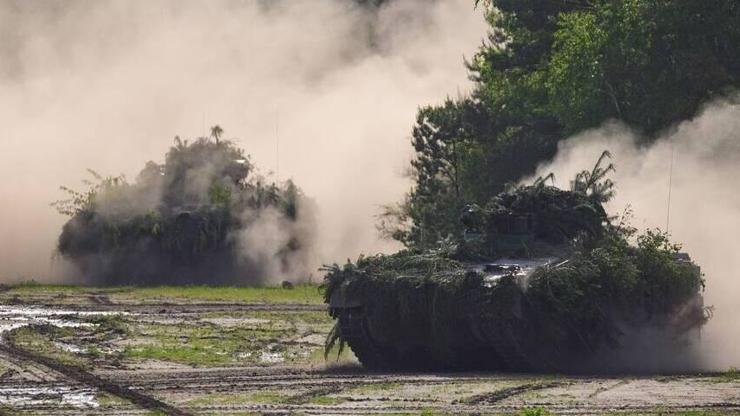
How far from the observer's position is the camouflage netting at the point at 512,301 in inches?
1136

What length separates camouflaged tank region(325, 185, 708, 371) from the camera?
2888 centimetres

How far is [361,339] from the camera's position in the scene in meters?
30.6

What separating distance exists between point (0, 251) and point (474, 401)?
32.3 m

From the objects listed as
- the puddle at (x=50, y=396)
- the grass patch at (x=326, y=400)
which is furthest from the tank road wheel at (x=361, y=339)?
the grass patch at (x=326, y=400)


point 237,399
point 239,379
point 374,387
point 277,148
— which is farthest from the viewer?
point 277,148

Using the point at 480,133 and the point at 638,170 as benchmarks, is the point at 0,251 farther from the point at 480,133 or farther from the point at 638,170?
the point at 638,170

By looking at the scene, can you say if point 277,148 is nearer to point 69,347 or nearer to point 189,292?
point 189,292

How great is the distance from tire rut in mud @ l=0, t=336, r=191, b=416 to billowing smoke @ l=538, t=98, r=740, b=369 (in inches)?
293

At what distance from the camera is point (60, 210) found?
57.3 metres

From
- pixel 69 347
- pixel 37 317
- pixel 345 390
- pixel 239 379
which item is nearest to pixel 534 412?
pixel 345 390

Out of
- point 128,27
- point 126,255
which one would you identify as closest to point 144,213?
point 126,255

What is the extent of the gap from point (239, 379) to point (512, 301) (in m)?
3.76

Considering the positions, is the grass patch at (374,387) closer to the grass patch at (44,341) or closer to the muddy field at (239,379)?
the muddy field at (239,379)

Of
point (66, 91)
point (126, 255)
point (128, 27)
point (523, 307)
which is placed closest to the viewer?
point (523, 307)
